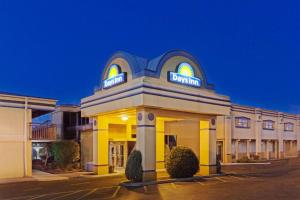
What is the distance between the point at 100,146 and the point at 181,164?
6.26 meters

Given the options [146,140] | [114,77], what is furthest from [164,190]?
[114,77]

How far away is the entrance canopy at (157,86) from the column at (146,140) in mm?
778

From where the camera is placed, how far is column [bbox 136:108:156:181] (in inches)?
707

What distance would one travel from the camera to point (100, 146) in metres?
22.5

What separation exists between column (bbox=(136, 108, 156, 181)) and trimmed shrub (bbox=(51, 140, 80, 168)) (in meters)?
8.96

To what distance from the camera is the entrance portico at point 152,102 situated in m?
18.0

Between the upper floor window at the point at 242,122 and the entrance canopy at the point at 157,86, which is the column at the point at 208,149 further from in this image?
the upper floor window at the point at 242,122

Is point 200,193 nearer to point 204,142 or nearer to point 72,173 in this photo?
point 204,142

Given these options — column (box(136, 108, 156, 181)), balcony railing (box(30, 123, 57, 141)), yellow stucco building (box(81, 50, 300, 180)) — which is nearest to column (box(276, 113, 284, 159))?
yellow stucco building (box(81, 50, 300, 180))

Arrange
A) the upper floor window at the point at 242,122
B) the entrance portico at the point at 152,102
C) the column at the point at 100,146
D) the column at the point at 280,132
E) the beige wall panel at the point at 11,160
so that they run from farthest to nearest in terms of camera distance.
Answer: the column at the point at 280,132, the upper floor window at the point at 242,122, the column at the point at 100,146, the beige wall panel at the point at 11,160, the entrance portico at the point at 152,102

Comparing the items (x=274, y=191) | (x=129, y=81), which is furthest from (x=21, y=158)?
(x=274, y=191)

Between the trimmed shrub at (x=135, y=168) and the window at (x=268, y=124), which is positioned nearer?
the trimmed shrub at (x=135, y=168)

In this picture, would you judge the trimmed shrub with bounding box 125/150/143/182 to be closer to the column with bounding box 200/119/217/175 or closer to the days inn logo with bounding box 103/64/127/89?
the days inn logo with bounding box 103/64/127/89

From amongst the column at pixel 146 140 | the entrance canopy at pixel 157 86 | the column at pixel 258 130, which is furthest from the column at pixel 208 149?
the column at pixel 258 130
